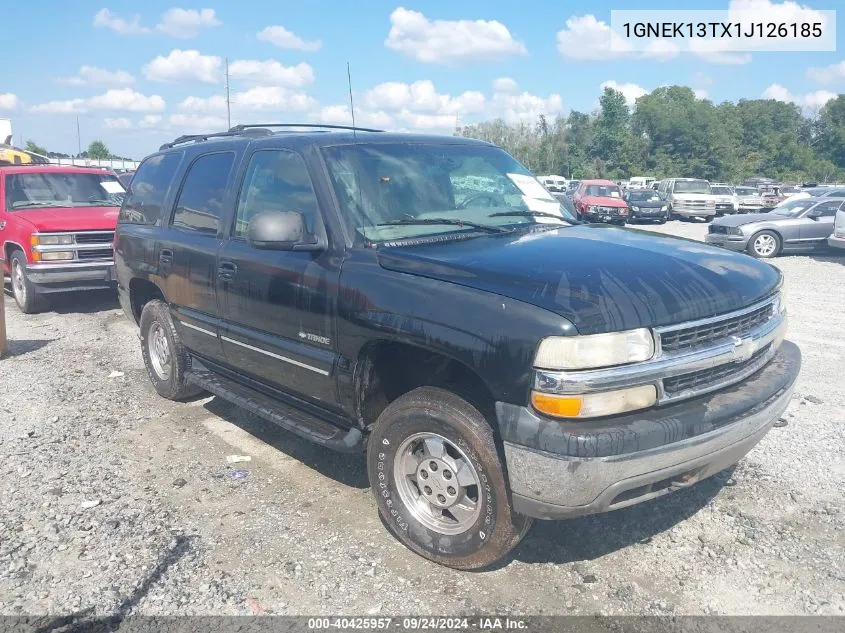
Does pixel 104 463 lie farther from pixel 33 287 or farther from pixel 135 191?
pixel 33 287

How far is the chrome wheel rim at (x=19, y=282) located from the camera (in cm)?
950

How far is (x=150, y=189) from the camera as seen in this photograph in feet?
18.5

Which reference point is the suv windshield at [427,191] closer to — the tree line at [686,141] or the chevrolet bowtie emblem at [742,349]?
the chevrolet bowtie emblem at [742,349]

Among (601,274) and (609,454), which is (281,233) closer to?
(601,274)

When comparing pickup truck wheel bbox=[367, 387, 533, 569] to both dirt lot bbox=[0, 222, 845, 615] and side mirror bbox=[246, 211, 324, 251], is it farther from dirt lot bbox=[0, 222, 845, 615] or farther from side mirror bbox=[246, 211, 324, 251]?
side mirror bbox=[246, 211, 324, 251]

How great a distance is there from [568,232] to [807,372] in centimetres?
368

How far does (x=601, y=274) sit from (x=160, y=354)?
13.2 feet

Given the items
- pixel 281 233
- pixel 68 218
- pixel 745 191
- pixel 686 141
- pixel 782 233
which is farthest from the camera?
pixel 686 141

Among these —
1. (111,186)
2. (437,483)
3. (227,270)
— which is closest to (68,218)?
(111,186)

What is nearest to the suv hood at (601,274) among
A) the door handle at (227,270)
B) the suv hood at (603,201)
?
the door handle at (227,270)

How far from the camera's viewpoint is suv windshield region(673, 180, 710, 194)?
30.2m

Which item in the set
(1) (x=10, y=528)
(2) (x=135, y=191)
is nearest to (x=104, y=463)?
(1) (x=10, y=528)

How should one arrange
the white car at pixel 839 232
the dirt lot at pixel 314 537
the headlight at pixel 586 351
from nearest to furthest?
the headlight at pixel 586 351, the dirt lot at pixel 314 537, the white car at pixel 839 232

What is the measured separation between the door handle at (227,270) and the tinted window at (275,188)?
0.19m
